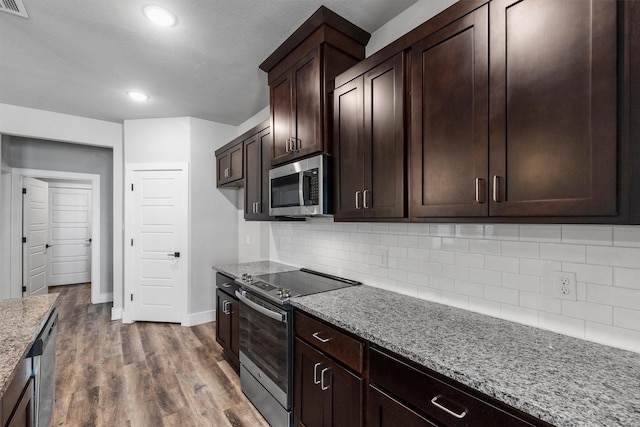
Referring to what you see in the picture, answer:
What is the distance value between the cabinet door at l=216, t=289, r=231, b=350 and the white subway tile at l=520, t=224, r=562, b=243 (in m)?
2.34

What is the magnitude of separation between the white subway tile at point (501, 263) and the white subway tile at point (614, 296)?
0.27 m

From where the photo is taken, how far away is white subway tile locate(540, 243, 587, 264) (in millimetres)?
1229

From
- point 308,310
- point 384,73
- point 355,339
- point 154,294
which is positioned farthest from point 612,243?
point 154,294

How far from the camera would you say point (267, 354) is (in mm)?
2061

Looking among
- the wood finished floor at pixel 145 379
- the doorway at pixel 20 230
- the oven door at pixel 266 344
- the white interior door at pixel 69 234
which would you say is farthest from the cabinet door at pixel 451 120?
the white interior door at pixel 69 234

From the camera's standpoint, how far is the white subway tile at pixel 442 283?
1.68 meters

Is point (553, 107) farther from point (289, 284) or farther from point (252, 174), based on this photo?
point (252, 174)

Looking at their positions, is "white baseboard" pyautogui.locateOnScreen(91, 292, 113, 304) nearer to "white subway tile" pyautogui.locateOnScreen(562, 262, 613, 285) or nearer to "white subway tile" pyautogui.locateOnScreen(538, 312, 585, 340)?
"white subway tile" pyautogui.locateOnScreen(538, 312, 585, 340)

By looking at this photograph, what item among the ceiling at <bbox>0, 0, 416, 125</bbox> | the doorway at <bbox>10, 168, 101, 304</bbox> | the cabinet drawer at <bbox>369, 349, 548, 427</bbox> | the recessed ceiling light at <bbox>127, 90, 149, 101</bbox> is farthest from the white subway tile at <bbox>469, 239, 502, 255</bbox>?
the doorway at <bbox>10, 168, 101, 304</bbox>

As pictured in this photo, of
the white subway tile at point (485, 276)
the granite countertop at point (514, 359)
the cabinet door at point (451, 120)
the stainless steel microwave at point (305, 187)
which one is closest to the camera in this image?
the granite countertop at point (514, 359)

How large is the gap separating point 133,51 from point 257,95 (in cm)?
117

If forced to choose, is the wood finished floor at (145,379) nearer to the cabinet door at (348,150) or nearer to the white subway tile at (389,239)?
the white subway tile at (389,239)

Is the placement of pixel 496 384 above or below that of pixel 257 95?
below

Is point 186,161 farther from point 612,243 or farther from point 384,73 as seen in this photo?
point 612,243
